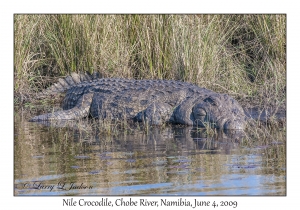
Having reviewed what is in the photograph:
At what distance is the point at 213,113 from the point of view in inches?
320

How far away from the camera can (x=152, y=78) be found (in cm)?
1011

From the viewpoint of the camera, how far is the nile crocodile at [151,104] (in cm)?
816

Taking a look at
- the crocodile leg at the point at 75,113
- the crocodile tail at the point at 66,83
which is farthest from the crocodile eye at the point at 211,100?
the crocodile tail at the point at 66,83

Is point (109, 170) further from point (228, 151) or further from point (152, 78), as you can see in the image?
point (152, 78)

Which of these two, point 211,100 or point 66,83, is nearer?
point 211,100

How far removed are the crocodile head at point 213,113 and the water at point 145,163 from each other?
1.11 feet

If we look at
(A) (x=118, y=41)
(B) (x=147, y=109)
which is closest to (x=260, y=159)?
(B) (x=147, y=109)

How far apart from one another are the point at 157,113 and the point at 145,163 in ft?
8.64

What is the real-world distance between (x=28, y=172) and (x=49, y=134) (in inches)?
82.9

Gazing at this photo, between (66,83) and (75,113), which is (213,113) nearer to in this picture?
(75,113)

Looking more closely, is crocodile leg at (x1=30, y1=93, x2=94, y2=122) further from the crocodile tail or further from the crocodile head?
the crocodile head

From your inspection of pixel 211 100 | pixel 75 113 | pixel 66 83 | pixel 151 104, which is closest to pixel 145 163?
pixel 211 100

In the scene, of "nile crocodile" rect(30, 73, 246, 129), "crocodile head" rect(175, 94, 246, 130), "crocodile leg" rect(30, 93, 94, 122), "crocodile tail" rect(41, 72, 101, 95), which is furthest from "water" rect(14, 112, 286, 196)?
"crocodile tail" rect(41, 72, 101, 95)

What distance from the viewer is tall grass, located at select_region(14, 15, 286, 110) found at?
32.1 feet
